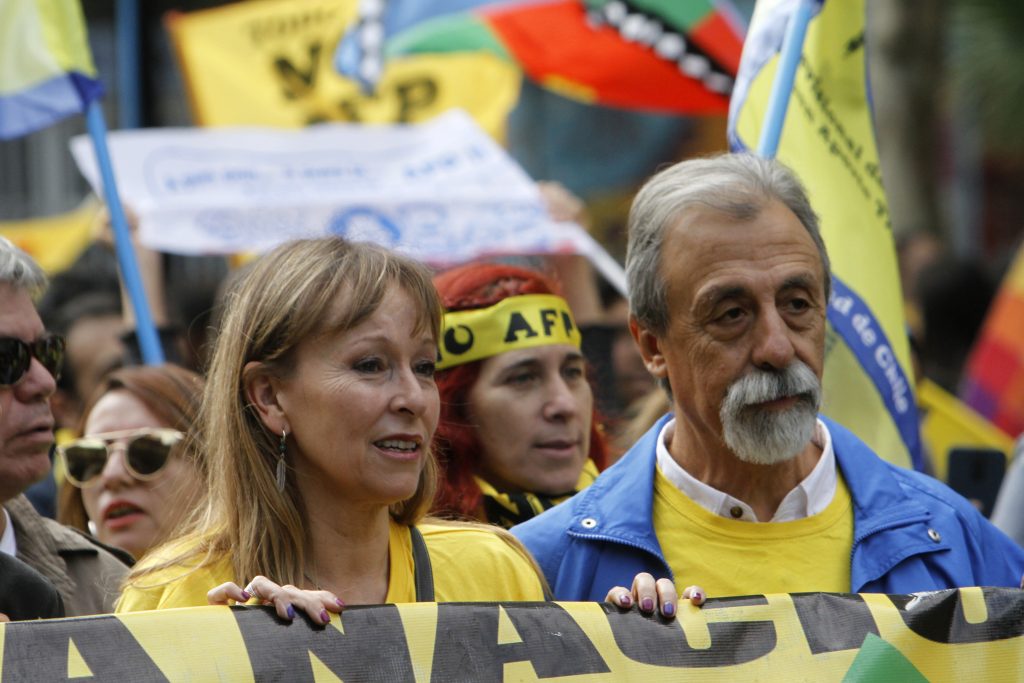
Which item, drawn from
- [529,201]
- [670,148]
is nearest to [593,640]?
[529,201]

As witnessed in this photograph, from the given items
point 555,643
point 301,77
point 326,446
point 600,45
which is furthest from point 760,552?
point 301,77

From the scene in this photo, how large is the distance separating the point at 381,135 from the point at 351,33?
3.23 feet

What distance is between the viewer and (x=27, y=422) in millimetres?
3215

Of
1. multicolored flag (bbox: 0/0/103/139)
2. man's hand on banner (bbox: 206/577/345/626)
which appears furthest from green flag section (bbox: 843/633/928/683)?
multicolored flag (bbox: 0/0/103/139)

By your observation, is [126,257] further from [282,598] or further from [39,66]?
[282,598]

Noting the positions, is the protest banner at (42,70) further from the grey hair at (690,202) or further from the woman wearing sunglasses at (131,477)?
the grey hair at (690,202)

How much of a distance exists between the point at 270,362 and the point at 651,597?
0.77 m

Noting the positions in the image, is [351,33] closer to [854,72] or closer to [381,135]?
[381,135]

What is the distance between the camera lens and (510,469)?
3891 millimetres

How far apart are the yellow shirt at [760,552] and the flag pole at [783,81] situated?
114cm

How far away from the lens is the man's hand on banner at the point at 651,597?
8.94 ft

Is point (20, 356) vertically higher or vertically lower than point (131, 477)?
higher

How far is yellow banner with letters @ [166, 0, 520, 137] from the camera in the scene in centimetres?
725

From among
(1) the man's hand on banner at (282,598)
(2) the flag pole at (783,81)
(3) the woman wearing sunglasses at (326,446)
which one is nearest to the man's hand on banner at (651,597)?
(3) the woman wearing sunglasses at (326,446)
